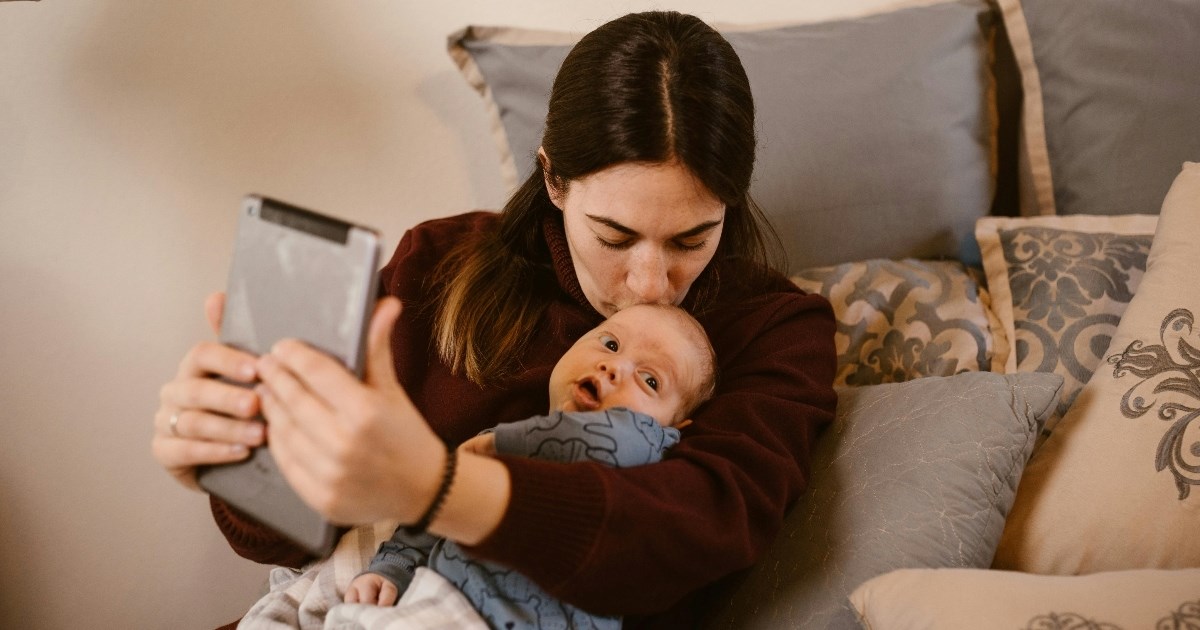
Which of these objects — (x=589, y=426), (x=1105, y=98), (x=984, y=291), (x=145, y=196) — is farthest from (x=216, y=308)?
(x=1105, y=98)

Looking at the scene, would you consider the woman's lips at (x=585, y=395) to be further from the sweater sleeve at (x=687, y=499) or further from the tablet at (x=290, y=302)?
the tablet at (x=290, y=302)

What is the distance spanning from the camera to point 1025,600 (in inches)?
35.3

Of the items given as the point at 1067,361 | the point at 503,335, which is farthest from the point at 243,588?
the point at 1067,361

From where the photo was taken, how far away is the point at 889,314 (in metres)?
1.50

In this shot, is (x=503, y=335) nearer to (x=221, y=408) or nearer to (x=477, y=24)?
(x=221, y=408)

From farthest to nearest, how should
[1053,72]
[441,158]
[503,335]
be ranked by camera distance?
1. [441,158]
2. [1053,72]
3. [503,335]

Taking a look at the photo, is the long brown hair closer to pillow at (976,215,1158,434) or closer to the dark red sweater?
the dark red sweater

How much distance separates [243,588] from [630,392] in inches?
43.5

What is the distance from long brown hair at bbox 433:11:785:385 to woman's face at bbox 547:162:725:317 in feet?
0.06

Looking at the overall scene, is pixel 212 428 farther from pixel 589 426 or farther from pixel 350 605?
pixel 589 426

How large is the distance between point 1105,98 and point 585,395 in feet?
3.86

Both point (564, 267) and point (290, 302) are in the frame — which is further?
A: point (564, 267)

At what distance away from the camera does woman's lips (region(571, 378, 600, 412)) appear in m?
1.11

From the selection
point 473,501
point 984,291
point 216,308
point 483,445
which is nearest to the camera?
point 473,501
